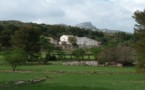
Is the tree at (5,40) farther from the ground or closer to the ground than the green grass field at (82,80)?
farther from the ground

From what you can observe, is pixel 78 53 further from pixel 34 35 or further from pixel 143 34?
pixel 143 34

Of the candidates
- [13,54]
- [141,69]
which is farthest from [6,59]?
[141,69]

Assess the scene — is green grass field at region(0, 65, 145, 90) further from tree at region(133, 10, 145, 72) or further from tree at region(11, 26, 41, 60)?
tree at region(11, 26, 41, 60)

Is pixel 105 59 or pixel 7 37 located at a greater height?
pixel 7 37

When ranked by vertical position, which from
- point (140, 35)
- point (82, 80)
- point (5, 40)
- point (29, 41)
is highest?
point (5, 40)

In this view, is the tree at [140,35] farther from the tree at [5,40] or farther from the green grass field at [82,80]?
the tree at [5,40]

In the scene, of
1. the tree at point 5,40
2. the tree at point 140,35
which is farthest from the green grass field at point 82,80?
the tree at point 5,40

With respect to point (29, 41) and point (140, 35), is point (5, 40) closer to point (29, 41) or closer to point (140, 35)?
point (29, 41)

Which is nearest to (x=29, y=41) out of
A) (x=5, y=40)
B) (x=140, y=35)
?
(x=5, y=40)

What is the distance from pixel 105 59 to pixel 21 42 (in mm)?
31803

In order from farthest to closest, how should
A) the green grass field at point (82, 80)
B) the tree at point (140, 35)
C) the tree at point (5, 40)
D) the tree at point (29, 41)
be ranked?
the tree at point (5, 40) < the tree at point (29, 41) < the tree at point (140, 35) < the green grass field at point (82, 80)

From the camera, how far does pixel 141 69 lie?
57531 mm

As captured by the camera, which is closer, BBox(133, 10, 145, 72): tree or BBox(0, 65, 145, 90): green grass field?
BBox(0, 65, 145, 90): green grass field

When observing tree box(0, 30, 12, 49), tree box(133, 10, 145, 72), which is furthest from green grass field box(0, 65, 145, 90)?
tree box(0, 30, 12, 49)
